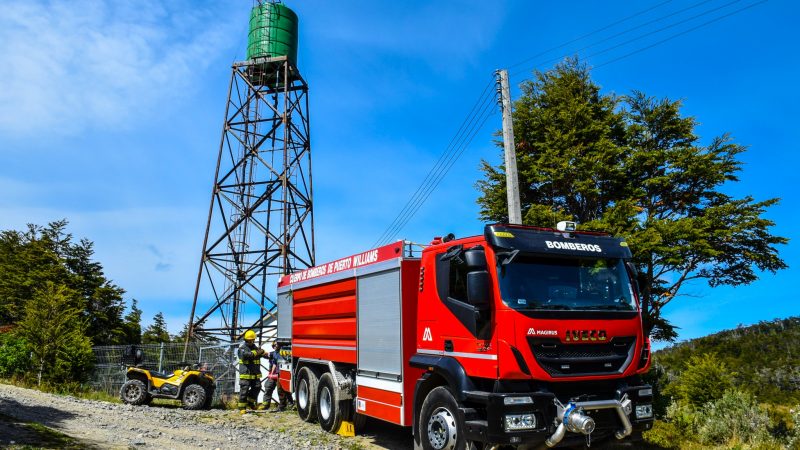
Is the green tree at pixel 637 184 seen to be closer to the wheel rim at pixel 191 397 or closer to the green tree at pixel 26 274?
the wheel rim at pixel 191 397

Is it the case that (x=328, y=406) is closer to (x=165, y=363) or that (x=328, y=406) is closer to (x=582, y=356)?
(x=582, y=356)

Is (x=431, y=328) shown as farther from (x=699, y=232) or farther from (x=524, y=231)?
(x=699, y=232)

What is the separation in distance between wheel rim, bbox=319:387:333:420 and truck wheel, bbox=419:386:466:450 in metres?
3.52

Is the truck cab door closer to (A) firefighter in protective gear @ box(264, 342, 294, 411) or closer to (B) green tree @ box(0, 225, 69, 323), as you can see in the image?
(A) firefighter in protective gear @ box(264, 342, 294, 411)

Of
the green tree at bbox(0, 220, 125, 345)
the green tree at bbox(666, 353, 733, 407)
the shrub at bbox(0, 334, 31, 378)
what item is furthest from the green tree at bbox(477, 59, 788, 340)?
the green tree at bbox(0, 220, 125, 345)

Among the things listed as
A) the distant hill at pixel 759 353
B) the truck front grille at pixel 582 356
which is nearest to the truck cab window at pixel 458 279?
the truck front grille at pixel 582 356

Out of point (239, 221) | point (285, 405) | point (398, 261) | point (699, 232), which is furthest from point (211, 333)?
point (699, 232)

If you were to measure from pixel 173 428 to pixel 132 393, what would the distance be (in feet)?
15.1

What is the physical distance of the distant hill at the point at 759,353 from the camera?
33.0 metres

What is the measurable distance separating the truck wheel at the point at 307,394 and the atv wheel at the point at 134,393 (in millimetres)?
4908

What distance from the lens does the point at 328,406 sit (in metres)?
10.9

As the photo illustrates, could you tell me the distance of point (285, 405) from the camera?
14.5 m

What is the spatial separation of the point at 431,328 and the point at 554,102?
1619 cm

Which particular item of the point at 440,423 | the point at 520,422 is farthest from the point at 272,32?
the point at 520,422
